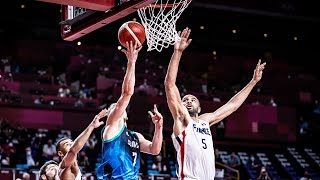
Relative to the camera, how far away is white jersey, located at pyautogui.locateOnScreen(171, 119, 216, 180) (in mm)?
6152

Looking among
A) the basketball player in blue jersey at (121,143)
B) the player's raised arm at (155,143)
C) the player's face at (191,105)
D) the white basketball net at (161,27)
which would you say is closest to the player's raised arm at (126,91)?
the basketball player in blue jersey at (121,143)

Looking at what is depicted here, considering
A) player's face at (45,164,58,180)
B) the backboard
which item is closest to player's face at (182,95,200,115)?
the backboard

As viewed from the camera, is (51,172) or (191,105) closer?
(51,172)

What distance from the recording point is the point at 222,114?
22.8 ft

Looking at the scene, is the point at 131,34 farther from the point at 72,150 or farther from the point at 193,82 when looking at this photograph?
the point at 193,82

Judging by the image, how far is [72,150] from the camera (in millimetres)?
5852

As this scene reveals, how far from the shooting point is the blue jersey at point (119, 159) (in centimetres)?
563

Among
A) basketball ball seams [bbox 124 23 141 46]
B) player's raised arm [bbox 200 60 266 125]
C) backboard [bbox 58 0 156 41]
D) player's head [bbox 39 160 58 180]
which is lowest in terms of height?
player's head [bbox 39 160 58 180]

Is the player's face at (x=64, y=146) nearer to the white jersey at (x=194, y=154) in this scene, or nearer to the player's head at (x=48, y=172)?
the player's head at (x=48, y=172)

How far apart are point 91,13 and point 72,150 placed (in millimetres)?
1788

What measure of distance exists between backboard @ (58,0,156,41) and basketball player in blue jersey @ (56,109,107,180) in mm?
1202

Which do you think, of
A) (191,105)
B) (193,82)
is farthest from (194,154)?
(193,82)

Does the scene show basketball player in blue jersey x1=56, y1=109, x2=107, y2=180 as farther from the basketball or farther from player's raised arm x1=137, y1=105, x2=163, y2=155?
the basketball

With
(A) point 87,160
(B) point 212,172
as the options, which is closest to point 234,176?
(A) point 87,160
